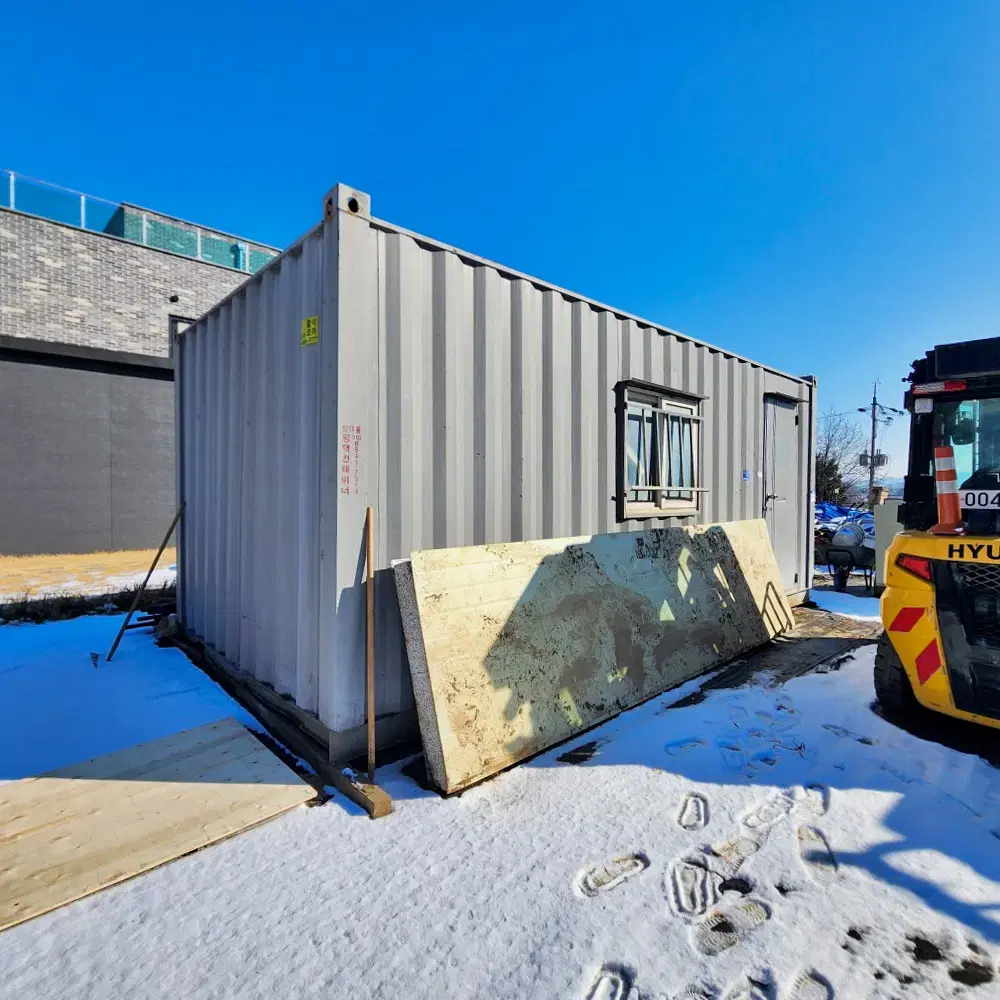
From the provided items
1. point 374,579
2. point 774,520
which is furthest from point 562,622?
point 774,520

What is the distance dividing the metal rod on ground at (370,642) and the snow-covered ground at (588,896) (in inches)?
8.7

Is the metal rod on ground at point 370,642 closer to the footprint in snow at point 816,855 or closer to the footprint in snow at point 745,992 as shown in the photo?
the footprint in snow at point 745,992

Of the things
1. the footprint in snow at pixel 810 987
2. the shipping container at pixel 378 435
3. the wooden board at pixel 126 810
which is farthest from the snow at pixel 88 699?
the footprint in snow at pixel 810 987

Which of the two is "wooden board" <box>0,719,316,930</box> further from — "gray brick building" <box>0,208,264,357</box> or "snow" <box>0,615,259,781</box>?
"gray brick building" <box>0,208,264,357</box>

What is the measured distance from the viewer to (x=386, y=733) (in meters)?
3.20

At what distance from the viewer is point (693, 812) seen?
257 cm

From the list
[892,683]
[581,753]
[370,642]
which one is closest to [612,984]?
[581,753]

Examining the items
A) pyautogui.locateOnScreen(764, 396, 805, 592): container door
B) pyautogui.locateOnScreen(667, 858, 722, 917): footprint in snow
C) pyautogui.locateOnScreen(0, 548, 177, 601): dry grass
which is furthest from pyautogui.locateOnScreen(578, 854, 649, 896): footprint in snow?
pyautogui.locateOnScreen(0, 548, 177, 601): dry grass

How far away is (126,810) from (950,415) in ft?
17.0

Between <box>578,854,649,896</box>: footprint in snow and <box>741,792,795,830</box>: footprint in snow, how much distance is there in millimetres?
589

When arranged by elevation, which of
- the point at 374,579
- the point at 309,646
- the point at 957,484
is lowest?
the point at 309,646

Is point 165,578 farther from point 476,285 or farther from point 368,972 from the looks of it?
point 368,972

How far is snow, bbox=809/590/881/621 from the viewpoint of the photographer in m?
6.92

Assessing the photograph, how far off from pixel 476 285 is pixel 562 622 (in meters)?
2.28
